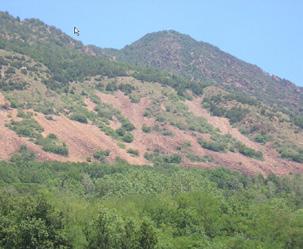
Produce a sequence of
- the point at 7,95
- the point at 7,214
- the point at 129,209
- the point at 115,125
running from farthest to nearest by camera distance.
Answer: the point at 115,125 < the point at 7,95 < the point at 129,209 < the point at 7,214

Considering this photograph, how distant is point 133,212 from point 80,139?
7948cm

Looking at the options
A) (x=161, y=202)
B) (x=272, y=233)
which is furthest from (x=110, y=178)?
(x=272, y=233)

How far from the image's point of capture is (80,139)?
16325 centimetres

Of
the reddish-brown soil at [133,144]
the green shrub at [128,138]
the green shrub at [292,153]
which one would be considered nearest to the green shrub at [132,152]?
the reddish-brown soil at [133,144]

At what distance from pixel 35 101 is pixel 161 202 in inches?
3633

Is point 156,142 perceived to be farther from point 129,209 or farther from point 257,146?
point 129,209

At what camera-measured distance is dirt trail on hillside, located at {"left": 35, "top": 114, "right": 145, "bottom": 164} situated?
158875 millimetres

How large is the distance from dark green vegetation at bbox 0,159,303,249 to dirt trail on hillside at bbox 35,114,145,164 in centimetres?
1672

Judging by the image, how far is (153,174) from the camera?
132750 mm

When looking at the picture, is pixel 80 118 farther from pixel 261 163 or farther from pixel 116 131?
pixel 261 163

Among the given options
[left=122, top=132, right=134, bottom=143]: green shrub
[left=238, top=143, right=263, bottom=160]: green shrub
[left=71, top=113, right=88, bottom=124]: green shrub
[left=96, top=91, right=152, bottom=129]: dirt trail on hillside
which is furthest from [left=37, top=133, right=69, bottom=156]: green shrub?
[left=238, top=143, right=263, bottom=160]: green shrub

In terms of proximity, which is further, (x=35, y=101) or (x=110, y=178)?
(x=35, y=101)

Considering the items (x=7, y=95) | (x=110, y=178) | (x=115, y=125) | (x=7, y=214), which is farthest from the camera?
(x=115, y=125)

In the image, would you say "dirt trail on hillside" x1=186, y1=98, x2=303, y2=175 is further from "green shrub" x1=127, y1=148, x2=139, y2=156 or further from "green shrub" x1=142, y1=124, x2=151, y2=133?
"green shrub" x1=127, y1=148, x2=139, y2=156
